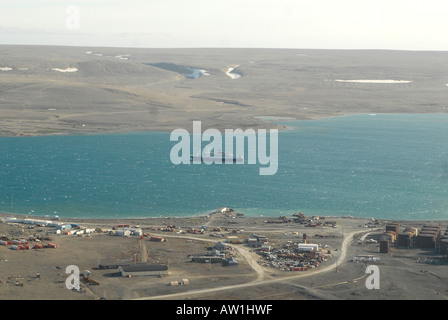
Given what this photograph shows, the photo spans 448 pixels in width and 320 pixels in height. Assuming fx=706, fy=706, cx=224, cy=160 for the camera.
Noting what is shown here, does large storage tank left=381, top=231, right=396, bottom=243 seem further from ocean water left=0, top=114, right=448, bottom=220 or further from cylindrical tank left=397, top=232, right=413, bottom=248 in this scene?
ocean water left=0, top=114, right=448, bottom=220

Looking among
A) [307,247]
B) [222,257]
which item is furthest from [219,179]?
[222,257]

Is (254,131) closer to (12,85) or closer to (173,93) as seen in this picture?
(173,93)

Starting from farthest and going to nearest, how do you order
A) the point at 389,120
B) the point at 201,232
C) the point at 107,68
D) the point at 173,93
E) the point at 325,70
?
the point at 325,70
the point at 107,68
the point at 173,93
the point at 389,120
the point at 201,232

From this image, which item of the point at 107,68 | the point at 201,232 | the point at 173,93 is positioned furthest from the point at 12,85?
the point at 201,232

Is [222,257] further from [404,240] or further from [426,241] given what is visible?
[426,241]

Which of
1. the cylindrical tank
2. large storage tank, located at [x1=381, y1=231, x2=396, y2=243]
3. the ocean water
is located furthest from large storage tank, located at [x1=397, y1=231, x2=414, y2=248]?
the ocean water
